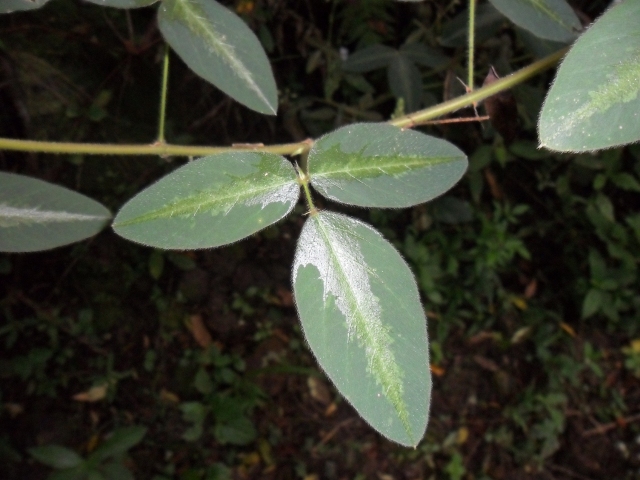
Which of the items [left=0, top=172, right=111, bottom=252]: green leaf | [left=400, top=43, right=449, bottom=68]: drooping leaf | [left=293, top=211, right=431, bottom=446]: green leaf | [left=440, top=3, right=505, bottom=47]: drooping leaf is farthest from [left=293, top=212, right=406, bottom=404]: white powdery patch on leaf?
[left=400, top=43, right=449, bottom=68]: drooping leaf

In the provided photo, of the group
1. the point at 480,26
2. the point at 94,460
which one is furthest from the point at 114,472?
the point at 480,26

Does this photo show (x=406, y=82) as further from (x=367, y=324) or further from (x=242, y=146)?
(x=367, y=324)

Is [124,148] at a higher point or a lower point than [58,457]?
higher

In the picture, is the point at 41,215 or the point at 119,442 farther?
the point at 119,442

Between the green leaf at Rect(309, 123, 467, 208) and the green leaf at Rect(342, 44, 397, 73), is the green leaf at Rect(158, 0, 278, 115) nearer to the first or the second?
the green leaf at Rect(309, 123, 467, 208)

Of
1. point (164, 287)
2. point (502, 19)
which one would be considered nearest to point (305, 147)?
point (502, 19)

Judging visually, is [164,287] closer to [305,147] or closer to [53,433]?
[53,433]
